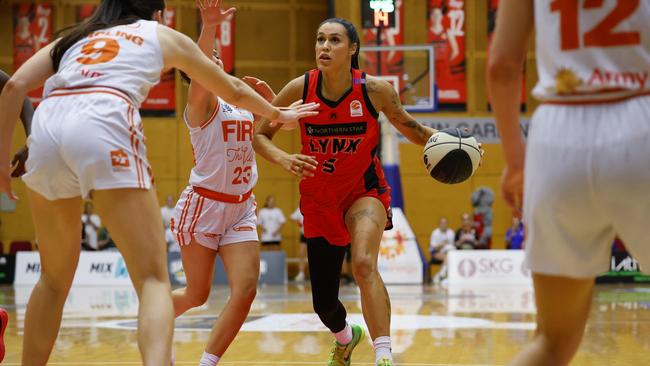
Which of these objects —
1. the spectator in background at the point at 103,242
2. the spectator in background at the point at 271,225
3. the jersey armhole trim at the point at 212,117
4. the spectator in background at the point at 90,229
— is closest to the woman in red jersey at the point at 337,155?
the jersey armhole trim at the point at 212,117

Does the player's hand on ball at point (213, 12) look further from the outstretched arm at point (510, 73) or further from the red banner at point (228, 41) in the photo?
the red banner at point (228, 41)

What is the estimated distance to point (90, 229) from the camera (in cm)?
2058

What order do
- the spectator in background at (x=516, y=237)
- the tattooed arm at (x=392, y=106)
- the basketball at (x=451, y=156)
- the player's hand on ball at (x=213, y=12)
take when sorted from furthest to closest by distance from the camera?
the spectator in background at (x=516, y=237), the tattooed arm at (x=392, y=106), the basketball at (x=451, y=156), the player's hand on ball at (x=213, y=12)

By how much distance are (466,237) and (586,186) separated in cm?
1749

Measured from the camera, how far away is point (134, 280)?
3.76 meters

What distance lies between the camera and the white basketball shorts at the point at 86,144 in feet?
11.8

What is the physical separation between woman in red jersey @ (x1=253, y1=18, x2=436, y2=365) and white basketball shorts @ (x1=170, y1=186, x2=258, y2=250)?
46 centimetres

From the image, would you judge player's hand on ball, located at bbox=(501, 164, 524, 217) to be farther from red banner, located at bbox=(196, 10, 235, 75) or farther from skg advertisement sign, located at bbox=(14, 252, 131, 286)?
red banner, located at bbox=(196, 10, 235, 75)

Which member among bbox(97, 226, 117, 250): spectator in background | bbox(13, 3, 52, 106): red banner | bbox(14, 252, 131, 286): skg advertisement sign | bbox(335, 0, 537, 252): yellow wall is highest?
bbox(13, 3, 52, 106): red banner

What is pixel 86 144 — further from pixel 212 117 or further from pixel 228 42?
pixel 228 42

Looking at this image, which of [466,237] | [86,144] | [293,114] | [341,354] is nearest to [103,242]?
[466,237]

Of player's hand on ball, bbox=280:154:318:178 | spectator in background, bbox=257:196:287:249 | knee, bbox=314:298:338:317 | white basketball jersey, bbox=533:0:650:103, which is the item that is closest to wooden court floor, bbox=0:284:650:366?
knee, bbox=314:298:338:317

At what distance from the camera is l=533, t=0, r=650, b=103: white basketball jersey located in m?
2.61

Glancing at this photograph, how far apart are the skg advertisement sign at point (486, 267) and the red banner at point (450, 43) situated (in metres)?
6.03
